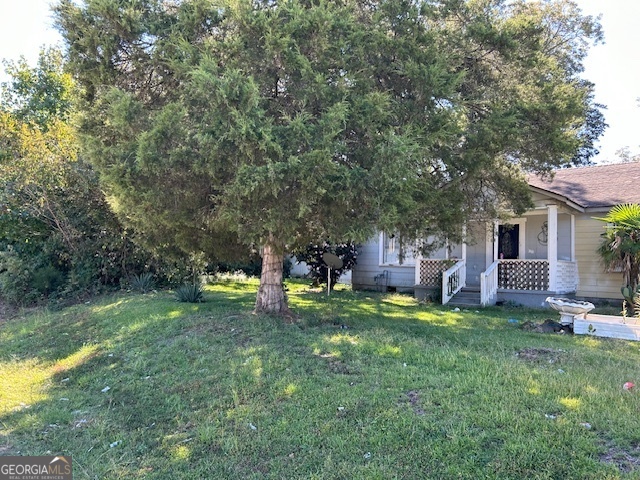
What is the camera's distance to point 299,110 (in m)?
6.89

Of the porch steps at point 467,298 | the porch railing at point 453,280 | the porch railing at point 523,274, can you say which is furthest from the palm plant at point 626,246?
the porch railing at point 453,280

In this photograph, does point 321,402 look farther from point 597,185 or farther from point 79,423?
point 597,185

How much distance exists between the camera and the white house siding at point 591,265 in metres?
12.8

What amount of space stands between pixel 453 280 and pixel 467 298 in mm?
661

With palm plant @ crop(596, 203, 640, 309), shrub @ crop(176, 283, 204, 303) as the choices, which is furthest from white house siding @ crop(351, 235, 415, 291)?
shrub @ crop(176, 283, 204, 303)

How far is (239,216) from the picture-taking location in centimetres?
663

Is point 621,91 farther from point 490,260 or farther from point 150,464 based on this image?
point 150,464

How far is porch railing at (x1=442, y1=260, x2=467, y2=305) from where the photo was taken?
13.1 m

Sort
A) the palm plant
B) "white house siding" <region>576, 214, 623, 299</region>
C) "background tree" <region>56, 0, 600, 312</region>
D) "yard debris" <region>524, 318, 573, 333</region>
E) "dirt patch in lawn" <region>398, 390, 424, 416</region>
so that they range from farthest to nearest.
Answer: "white house siding" <region>576, 214, 623, 299</region> → the palm plant → "yard debris" <region>524, 318, 573, 333</region> → "background tree" <region>56, 0, 600, 312</region> → "dirt patch in lawn" <region>398, 390, 424, 416</region>

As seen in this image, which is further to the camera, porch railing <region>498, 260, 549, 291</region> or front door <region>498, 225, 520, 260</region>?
front door <region>498, 225, 520, 260</region>

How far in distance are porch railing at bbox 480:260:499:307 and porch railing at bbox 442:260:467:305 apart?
0.94m

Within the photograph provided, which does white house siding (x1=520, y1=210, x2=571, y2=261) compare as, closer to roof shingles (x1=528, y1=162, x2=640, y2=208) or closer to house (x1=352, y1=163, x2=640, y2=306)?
house (x1=352, y1=163, x2=640, y2=306)
